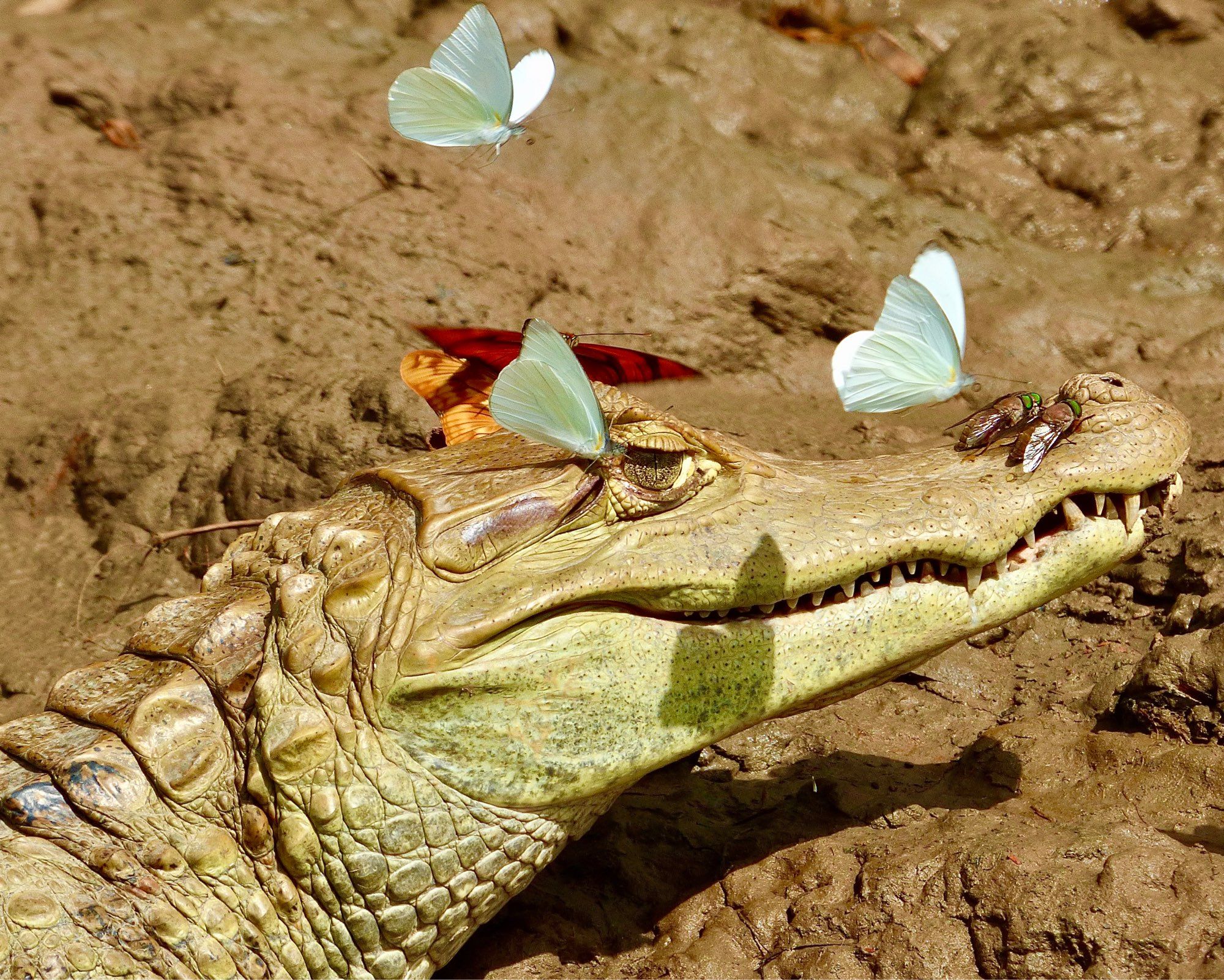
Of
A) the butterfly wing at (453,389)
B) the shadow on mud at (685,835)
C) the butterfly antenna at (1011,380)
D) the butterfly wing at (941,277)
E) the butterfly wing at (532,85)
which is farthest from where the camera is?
the butterfly antenna at (1011,380)

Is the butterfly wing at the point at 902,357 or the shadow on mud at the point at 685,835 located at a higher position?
the butterfly wing at the point at 902,357

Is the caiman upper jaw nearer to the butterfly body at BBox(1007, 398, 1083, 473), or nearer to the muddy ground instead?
the butterfly body at BBox(1007, 398, 1083, 473)

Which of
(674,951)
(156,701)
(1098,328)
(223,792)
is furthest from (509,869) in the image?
(1098,328)

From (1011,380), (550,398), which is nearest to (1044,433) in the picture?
(550,398)

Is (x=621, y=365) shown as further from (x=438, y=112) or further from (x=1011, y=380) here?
(x=1011, y=380)

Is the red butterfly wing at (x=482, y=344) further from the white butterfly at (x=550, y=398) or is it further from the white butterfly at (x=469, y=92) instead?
the white butterfly at (x=550, y=398)

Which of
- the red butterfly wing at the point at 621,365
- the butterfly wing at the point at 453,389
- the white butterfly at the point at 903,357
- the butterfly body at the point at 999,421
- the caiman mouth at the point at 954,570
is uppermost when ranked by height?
the white butterfly at the point at 903,357

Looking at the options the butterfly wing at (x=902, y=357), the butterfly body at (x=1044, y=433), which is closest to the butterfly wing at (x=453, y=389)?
the butterfly wing at (x=902, y=357)

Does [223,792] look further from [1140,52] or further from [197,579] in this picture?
[1140,52]
